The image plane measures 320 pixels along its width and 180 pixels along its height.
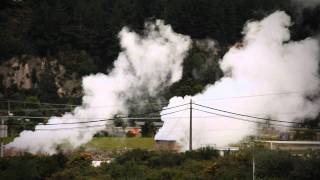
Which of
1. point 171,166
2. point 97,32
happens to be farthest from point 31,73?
point 171,166

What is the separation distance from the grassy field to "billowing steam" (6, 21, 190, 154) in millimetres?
2300

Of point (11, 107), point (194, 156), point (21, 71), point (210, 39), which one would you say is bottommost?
point (194, 156)

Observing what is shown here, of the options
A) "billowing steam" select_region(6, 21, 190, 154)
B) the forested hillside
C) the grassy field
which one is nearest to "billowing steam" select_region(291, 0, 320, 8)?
the forested hillside

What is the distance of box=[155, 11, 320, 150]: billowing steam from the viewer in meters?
66.1

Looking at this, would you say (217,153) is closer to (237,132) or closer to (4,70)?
(237,132)

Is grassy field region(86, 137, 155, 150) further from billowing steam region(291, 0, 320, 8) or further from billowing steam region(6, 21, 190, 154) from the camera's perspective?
billowing steam region(291, 0, 320, 8)

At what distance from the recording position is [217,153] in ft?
165

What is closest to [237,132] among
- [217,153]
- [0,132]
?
[217,153]

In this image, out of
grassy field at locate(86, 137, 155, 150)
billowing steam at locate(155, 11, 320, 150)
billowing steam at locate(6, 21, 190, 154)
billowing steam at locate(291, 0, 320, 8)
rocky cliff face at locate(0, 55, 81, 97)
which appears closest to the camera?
billowing steam at locate(291, 0, 320, 8)

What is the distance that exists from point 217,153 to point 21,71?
58.9 metres

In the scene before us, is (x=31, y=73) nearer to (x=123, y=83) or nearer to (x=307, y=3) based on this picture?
(x=123, y=83)

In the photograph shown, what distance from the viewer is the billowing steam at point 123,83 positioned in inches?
2635

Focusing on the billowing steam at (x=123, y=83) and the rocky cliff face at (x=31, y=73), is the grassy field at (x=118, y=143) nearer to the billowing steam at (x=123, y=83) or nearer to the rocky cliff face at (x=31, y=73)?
the billowing steam at (x=123, y=83)

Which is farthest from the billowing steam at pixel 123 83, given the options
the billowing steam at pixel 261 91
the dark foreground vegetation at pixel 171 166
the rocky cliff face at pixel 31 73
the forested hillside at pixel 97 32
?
the dark foreground vegetation at pixel 171 166
